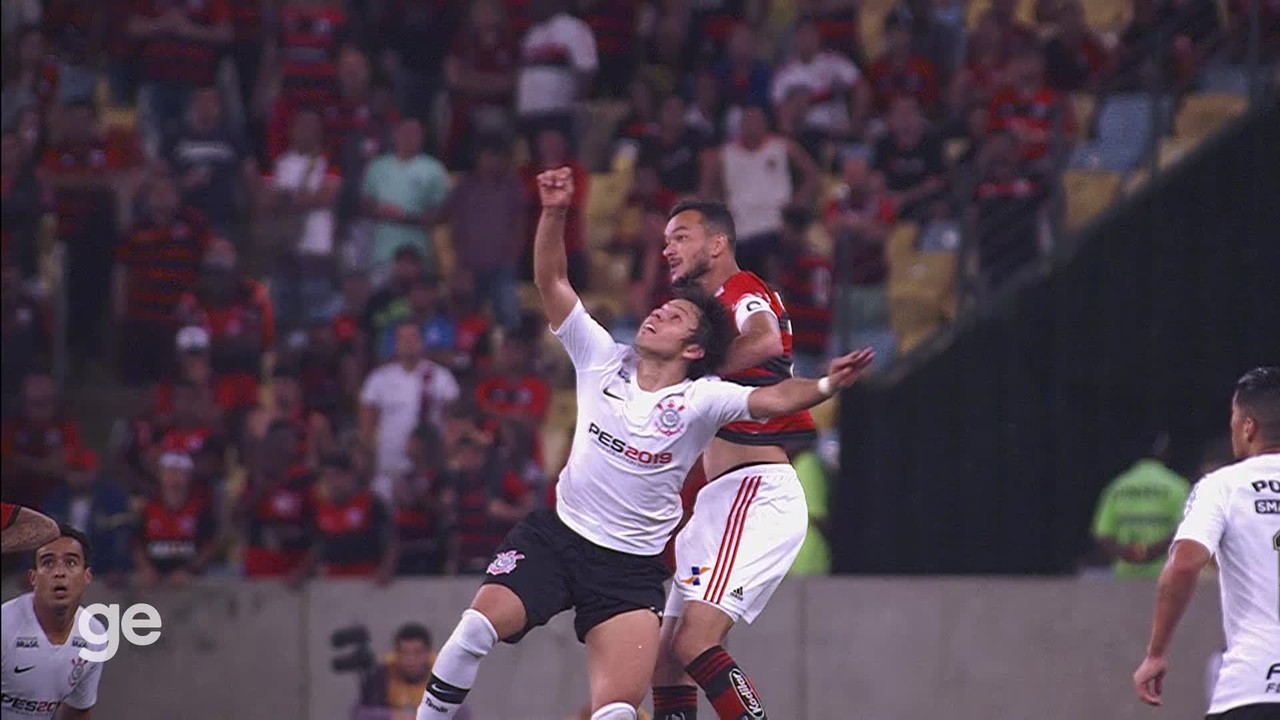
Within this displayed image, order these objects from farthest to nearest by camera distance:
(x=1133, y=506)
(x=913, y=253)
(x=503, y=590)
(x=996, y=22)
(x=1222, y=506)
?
(x=996, y=22), (x=913, y=253), (x=1133, y=506), (x=503, y=590), (x=1222, y=506)

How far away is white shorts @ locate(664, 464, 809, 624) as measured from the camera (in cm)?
900

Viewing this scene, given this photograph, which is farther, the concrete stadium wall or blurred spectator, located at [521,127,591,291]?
blurred spectator, located at [521,127,591,291]

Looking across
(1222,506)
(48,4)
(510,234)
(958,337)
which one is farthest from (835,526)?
(48,4)

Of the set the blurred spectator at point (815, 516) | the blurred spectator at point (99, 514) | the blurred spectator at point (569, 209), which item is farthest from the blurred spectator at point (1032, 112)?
the blurred spectator at point (99, 514)

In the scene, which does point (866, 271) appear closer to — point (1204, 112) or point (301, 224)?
point (1204, 112)

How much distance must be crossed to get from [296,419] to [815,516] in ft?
12.3

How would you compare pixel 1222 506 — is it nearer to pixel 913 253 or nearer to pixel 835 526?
pixel 835 526

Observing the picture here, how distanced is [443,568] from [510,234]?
3.39 meters

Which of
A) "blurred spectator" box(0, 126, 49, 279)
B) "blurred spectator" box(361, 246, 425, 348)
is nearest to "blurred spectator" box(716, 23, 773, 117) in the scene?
"blurred spectator" box(361, 246, 425, 348)

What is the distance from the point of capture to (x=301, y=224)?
17.4 metres

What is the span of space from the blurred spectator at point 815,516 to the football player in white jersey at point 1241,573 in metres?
6.71

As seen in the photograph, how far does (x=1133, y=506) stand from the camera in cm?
1416

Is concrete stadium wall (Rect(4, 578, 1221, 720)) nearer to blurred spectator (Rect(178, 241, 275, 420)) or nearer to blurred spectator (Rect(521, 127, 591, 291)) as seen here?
blurred spectator (Rect(178, 241, 275, 420))

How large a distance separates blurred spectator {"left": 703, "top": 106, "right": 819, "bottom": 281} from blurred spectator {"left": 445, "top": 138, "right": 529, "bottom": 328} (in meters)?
1.56
